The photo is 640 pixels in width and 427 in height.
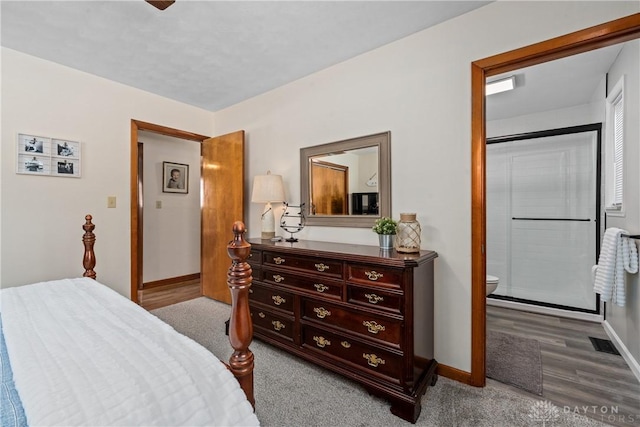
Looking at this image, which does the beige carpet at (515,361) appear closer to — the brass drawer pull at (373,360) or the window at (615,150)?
the brass drawer pull at (373,360)

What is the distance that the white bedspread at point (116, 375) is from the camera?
0.69m

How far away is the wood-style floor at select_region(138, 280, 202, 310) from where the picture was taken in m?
3.59

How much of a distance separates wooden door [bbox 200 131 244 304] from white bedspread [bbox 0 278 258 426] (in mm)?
2196

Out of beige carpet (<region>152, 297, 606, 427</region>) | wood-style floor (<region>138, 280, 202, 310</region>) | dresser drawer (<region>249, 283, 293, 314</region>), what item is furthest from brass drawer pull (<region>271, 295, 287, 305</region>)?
wood-style floor (<region>138, 280, 202, 310</region>)

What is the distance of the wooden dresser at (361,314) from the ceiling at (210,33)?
1.65 m

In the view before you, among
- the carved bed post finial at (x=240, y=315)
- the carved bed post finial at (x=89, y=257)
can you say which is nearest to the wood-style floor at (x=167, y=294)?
the carved bed post finial at (x=89, y=257)

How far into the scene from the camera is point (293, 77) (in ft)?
9.55

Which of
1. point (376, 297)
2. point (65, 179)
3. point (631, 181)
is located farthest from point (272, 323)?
point (631, 181)

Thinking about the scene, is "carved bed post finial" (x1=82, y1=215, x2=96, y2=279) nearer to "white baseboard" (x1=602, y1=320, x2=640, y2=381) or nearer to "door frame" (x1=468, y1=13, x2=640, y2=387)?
"door frame" (x1=468, y1=13, x2=640, y2=387)

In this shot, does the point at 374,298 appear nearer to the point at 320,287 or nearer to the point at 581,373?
the point at 320,287

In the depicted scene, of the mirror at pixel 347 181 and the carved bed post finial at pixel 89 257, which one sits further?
the mirror at pixel 347 181

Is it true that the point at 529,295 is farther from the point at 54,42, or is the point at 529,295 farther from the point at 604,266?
the point at 54,42

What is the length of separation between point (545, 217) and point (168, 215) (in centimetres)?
522

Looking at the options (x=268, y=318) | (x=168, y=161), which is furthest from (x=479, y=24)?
(x=168, y=161)
